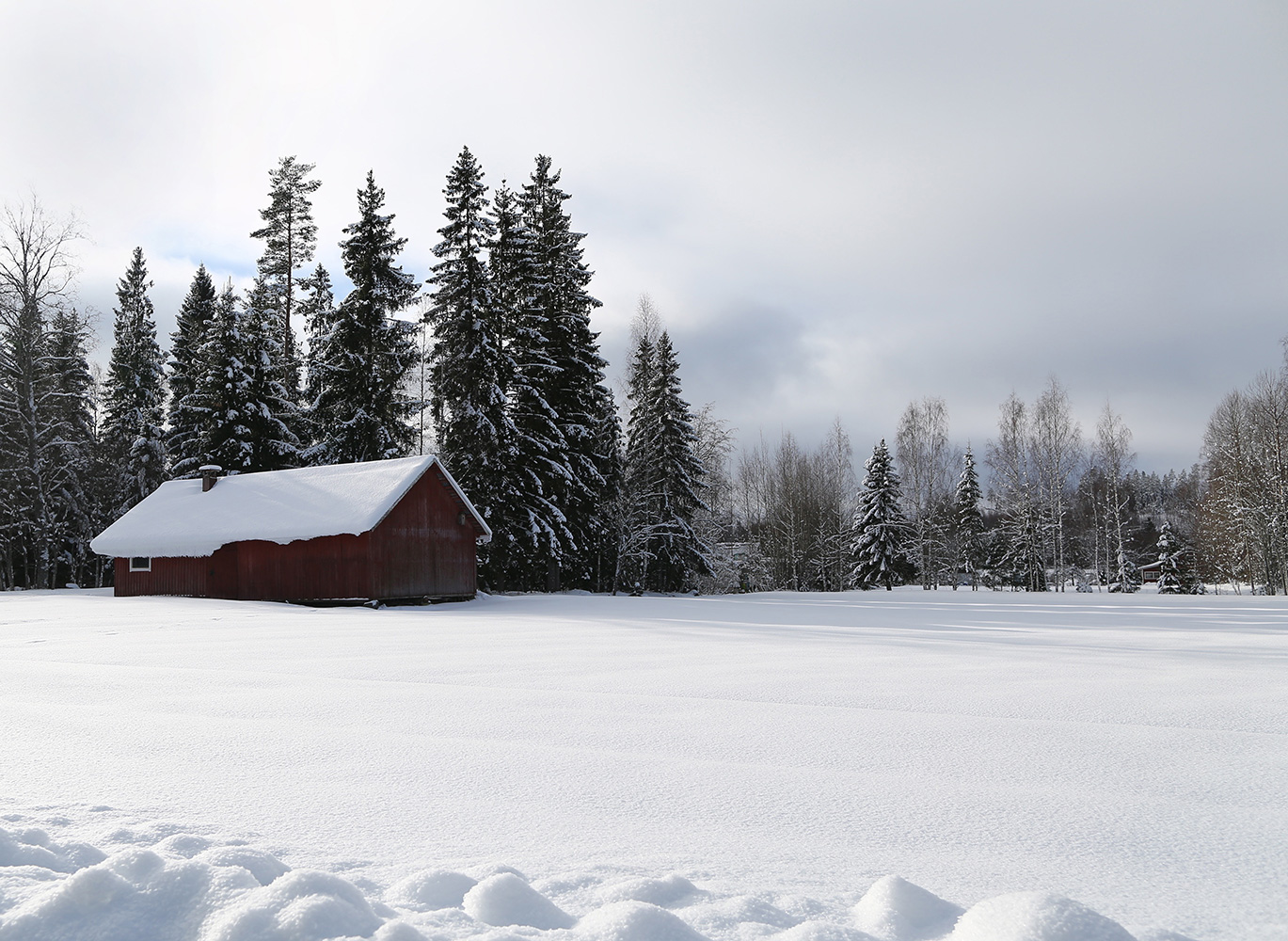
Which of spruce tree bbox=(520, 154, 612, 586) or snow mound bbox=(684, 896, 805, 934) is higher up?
spruce tree bbox=(520, 154, 612, 586)

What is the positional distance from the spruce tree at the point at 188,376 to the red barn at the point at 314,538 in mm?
7005

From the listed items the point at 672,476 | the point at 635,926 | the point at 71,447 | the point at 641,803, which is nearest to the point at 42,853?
the point at 635,926

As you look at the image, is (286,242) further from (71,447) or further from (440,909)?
(440,909)

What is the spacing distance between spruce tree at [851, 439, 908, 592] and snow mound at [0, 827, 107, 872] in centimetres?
4195

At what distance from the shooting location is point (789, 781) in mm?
3680

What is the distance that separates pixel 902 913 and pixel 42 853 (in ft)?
9.34

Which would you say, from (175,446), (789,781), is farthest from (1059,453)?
(175,446)

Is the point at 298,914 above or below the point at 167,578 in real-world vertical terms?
above

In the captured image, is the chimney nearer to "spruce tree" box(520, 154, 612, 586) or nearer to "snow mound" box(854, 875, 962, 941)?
"spruce tree" box(520, 154, 612, 586)

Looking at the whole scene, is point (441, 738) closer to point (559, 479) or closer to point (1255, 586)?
point (559, 479)

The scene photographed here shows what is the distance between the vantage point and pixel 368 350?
28.8 meters

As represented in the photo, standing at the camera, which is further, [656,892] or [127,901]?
[656,892]

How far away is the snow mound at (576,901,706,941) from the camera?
2.09m

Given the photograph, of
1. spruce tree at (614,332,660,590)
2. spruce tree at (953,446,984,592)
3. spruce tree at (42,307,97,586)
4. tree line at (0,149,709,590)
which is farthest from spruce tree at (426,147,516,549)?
spruce tree at (953,446,984,592)
